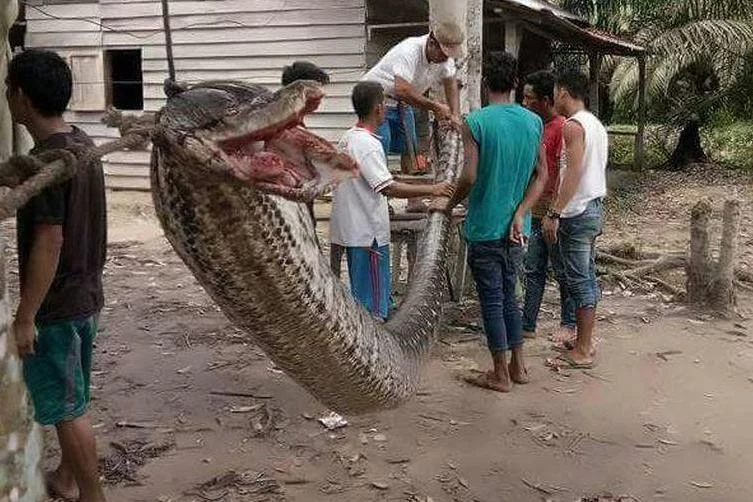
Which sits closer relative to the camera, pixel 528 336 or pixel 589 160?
pixel 589 160

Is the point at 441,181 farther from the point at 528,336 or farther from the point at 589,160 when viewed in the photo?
the point at 528,336

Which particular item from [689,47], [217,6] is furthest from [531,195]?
[689,47]

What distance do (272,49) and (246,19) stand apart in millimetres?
629

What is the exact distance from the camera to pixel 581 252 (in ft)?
18.5

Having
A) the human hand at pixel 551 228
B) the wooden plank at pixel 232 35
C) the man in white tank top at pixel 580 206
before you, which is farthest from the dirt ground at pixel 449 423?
the wooden plank at pixel 232 35

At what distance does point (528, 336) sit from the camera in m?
6.37

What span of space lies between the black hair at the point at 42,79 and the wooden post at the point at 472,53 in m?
Result: 3.72

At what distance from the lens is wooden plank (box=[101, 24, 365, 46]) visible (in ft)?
40.8

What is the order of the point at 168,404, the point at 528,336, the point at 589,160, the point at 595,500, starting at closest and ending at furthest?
the point at 595,500, the point at 168,404, the point at 589,160, the point at 528,336

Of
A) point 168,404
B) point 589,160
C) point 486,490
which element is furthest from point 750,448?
point 168,404

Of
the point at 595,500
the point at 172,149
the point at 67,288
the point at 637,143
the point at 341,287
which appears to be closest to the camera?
the point at 172,149

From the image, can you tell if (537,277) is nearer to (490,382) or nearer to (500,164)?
(490,382)

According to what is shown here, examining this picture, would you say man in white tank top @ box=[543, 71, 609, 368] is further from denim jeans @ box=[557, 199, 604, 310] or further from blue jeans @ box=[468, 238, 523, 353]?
blue jeans @ box=[468, 238, 523, 353]

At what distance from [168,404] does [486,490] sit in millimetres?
2034
